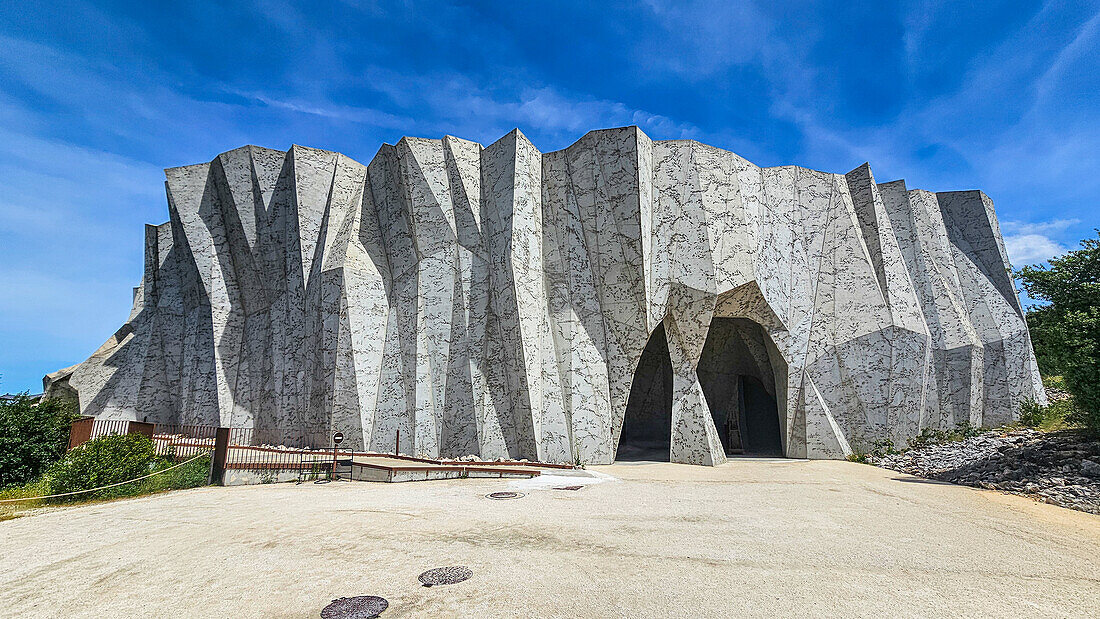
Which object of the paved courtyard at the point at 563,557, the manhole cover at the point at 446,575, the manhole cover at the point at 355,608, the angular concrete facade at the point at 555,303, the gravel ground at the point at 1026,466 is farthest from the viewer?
the angular concrete facade at the point at 555,303

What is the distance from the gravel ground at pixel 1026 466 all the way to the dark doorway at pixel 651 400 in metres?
11.1

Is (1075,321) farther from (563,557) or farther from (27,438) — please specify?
(27,438)

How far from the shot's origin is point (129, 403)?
77.8 feet

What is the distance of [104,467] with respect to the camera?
10.6 metres

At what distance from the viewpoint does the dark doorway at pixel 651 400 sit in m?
25.7

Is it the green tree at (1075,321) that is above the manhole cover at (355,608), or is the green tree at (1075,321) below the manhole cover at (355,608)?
above

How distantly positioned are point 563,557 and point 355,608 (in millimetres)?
2163

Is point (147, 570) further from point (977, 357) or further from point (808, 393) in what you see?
point (977, 357)

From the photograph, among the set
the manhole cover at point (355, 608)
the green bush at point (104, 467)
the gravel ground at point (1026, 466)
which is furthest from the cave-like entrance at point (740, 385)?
the manhole cover at point (355, 608)

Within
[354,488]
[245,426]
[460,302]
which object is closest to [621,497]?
[354,488]

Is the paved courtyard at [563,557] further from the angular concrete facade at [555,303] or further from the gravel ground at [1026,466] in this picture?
the angular concrete facade at [555,303]

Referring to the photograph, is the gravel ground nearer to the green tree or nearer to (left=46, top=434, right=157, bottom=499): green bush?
the green tree

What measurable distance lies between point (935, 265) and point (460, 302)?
2177 centimetres

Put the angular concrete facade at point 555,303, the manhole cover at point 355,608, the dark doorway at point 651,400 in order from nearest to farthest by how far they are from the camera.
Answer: the manhole cover at point 355,608 → the angular concrete facade at point 555,303 → the dark doorway at point 651,400
